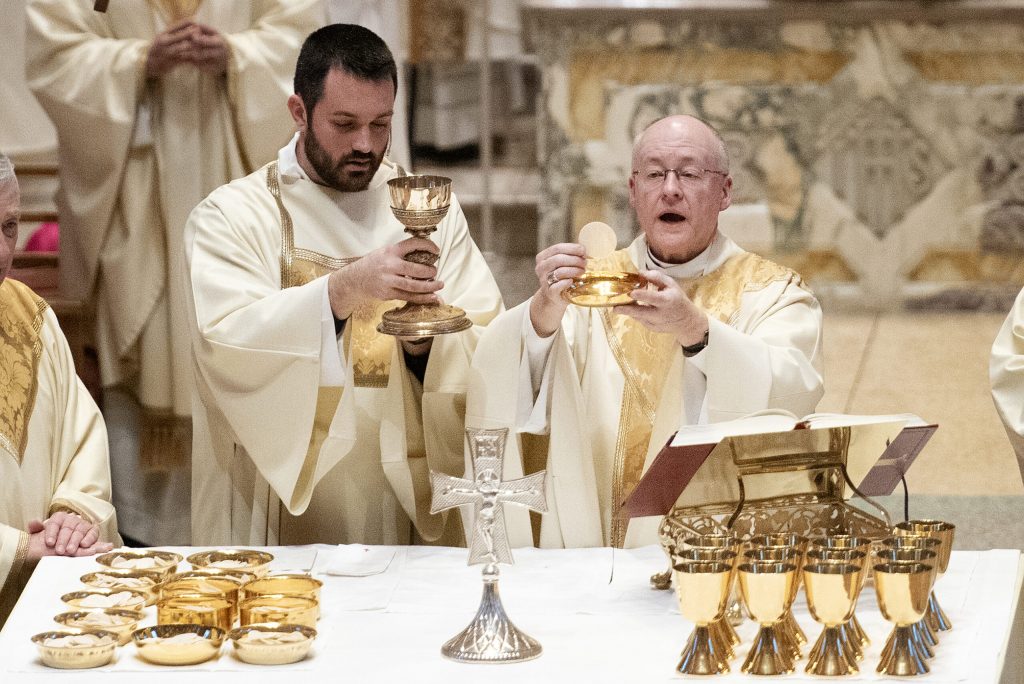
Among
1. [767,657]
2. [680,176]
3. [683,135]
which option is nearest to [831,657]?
[767,657]

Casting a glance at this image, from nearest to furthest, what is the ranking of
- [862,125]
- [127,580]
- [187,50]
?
[127,580]
[187,50]
[862,125]

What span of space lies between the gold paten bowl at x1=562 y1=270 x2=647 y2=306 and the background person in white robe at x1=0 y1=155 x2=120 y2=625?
1.22 m

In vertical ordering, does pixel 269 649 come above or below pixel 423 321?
below

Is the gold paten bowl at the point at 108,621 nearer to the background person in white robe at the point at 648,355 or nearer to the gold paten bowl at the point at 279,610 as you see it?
the gold paten bowl at the point at 279,610

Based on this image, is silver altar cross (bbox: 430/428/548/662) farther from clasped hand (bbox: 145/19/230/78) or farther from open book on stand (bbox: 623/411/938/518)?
clasped hand (bbox: 145/19/230/78)

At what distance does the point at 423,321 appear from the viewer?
3.90 meters

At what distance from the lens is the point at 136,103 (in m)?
Answer: 6.35

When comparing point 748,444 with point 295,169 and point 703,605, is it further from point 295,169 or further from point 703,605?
point 295,169

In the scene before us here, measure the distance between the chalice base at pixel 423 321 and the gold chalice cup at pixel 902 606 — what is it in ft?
4.16

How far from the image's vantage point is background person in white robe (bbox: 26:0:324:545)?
6320 millimetres

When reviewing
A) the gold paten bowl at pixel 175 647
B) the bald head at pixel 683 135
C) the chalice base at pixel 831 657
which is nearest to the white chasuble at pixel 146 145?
the bald head at pixel 683 135

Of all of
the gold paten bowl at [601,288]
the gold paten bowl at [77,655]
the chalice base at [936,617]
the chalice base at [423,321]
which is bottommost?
the gold paten bowl at [77,655]

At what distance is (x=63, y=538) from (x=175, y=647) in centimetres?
86

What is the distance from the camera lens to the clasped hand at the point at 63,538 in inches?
151
